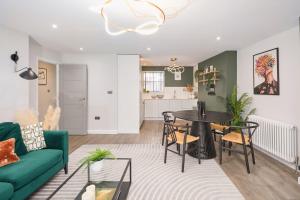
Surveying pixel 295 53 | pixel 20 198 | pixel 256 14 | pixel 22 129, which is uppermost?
pixel 256 14

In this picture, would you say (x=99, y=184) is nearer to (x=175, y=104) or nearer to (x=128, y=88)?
(x=128, y=88)

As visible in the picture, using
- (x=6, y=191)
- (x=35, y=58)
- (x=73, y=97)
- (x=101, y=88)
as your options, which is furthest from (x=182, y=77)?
(x=6, y=191)

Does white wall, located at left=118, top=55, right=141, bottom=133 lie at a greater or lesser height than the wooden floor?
greater

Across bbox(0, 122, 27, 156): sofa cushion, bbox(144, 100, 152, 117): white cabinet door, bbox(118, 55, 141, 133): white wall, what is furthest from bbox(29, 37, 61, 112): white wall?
bbox(144, 100, 152, 117): white cabinet door

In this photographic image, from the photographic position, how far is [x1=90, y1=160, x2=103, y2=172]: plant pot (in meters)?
1.97

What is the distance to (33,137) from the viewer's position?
2672 millimetres

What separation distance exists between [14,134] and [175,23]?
2898 mm

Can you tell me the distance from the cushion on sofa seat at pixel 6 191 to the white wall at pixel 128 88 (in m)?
3.92

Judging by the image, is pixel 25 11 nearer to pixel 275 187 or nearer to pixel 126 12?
pixel 126 12

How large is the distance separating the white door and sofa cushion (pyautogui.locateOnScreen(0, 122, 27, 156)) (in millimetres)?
3046

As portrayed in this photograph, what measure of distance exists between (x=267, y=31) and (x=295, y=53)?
630 millimetres

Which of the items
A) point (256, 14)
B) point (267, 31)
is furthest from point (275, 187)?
point (267, 31)

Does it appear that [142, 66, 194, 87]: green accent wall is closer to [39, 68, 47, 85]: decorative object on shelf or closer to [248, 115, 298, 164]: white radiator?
[39, 68, 47, 85]: decorative object on shelf

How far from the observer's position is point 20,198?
1.94 m
